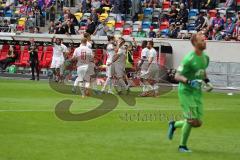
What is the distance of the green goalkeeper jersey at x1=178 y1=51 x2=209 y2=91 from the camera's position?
14.2m

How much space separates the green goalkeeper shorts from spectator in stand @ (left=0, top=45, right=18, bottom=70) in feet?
107

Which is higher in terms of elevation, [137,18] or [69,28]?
[137,18]

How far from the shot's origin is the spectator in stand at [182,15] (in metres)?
42.1

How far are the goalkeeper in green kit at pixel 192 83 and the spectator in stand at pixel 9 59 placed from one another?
32471 millimetres

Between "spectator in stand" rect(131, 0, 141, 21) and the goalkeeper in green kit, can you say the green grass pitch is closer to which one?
the goalkeeper in green kit

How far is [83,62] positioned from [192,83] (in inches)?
593

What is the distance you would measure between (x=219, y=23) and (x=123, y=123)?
2154cm

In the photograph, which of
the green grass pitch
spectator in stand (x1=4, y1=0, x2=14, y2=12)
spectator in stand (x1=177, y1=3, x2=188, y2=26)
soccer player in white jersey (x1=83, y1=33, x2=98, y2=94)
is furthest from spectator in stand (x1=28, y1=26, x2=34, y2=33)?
the green grass pitch

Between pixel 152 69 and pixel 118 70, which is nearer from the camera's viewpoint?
pixel 118 70

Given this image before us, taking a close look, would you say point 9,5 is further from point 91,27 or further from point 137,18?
point 91,27

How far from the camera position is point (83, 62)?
28.8 m

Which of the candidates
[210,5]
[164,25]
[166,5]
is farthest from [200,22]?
[166,5]

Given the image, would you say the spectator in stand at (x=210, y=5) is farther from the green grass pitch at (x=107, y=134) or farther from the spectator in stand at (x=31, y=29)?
the green grass pitch at (x=107, y=134)

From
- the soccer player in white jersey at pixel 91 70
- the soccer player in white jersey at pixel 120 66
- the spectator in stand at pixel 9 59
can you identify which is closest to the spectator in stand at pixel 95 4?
the spectator in stand at pixel 9 59
